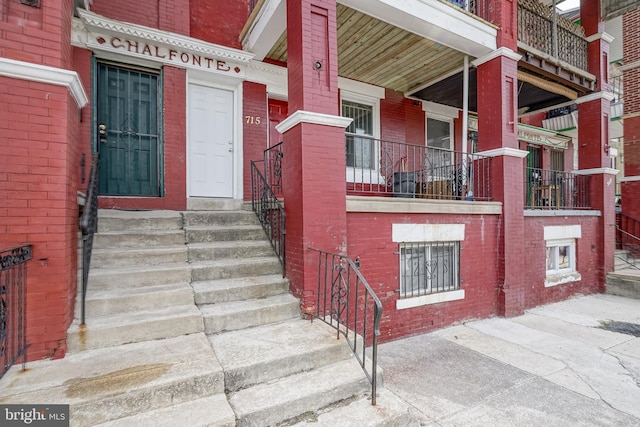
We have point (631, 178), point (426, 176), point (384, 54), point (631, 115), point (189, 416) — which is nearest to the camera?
point (189, 416)

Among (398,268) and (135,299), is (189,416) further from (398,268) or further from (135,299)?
(398,268)

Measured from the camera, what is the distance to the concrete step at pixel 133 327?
9.00ft

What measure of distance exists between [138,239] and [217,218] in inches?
43.0

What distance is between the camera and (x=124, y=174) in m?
5.24

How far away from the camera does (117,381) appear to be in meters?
2.31

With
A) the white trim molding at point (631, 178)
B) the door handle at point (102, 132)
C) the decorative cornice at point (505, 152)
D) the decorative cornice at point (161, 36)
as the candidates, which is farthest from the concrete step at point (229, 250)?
the white trim molding at point (631, 178)

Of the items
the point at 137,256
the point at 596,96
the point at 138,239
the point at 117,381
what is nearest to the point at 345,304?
the point at 117,381

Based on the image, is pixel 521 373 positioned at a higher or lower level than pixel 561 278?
lower

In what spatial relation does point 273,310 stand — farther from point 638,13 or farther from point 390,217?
point 638,13

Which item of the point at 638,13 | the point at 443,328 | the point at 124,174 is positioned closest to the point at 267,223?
the point at 124,174

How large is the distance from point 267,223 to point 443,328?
3.19 m

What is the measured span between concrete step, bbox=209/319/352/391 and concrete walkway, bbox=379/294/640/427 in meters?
0.84

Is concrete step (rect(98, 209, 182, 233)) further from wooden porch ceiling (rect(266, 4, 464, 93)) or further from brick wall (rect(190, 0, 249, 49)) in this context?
wooden porch ceiling (rect(266, 4, 464, 93))

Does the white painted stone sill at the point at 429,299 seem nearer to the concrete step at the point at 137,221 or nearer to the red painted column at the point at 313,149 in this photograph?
the red painted column at the point at 313,149
